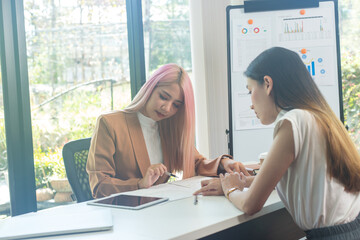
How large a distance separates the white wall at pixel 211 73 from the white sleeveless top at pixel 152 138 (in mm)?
1021

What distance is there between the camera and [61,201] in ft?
9.50

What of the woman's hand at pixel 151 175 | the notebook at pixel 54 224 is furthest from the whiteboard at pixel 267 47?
the notebook at pixel 54 224

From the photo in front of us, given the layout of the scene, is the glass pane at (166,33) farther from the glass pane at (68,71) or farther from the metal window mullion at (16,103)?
→ the metal window mullion at (16,103)

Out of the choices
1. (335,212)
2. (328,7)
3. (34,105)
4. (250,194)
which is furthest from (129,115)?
(328,7)

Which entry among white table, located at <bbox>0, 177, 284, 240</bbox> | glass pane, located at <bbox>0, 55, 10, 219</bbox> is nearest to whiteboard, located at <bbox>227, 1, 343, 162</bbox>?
white table, located at <bbox>0, 177, 284, 240</bbox>

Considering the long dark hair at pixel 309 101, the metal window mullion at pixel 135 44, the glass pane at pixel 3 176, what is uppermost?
the metal window mullion at pixel 135 44

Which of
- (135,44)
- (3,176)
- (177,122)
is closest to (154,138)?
(177,122)

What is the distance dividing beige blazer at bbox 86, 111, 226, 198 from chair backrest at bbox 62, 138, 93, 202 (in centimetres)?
6

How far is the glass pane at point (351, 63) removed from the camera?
3633mm

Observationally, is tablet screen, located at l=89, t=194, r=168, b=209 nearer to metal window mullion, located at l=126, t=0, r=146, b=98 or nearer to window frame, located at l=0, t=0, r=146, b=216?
window frame, located at l=0, t=0, r=146, b=216

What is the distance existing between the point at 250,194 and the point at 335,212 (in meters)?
0.27

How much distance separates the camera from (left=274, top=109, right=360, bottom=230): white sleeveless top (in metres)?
1.32

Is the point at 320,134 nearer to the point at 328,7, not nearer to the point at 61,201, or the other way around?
the point at 328,7

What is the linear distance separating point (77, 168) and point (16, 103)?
2.49 feet
